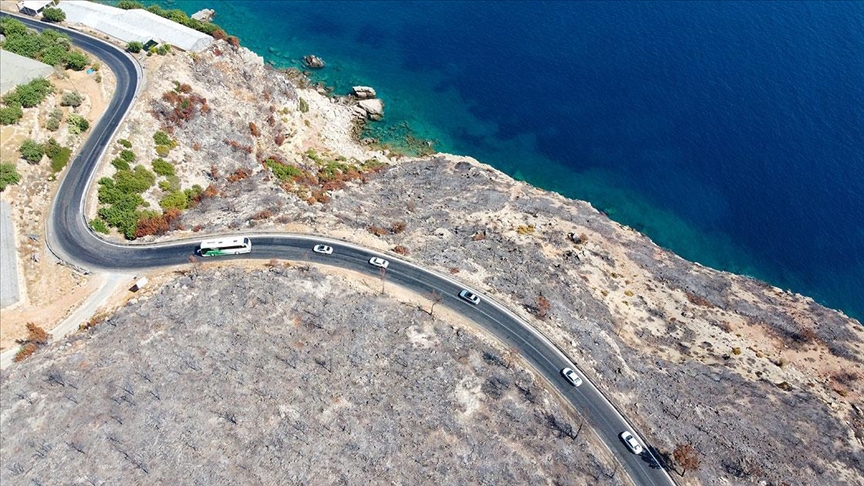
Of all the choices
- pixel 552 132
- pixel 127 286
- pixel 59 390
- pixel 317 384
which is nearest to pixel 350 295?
pixel 317 384

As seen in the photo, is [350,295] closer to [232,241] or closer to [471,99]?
[232,241]

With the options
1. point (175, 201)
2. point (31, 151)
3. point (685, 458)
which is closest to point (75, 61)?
point (31, 151)

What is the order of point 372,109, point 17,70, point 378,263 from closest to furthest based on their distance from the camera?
point 378,263 < point 17,70 < point 372,109

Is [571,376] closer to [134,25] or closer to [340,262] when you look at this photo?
[340,262]

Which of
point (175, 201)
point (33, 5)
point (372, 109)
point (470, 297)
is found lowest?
point (175, 201)

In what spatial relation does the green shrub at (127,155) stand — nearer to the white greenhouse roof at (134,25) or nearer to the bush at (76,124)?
the bush at (76,124)

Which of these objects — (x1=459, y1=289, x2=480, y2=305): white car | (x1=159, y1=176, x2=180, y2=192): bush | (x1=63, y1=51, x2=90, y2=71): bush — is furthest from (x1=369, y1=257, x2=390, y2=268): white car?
(x1=63, y1=51, x2=90, y2=71): bush
